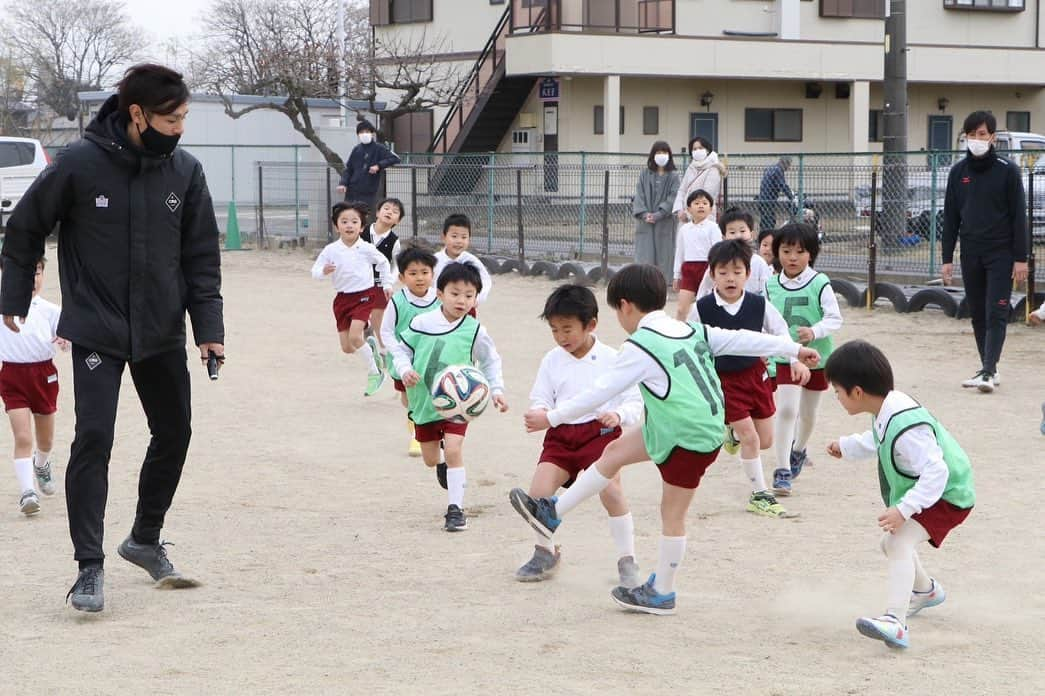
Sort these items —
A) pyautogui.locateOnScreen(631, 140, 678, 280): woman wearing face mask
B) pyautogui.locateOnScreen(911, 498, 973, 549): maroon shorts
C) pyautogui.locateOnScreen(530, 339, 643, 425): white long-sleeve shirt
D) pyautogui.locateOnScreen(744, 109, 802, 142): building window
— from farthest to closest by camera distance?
pyautogui.locateOnScreen(744, 109, 802, 142): building window → pyautogui.locateOnScreen(631, 140, 678, 280): woman wearing face mask → pyautogui.locateOnScreen(530, 339, 643, 425): white long-sleeve shirt → pyautogui.locateOnScreen(911, 498, 973, 549): maroon shorts

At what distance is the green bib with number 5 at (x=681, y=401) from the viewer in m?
5.09

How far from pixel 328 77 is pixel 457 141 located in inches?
140

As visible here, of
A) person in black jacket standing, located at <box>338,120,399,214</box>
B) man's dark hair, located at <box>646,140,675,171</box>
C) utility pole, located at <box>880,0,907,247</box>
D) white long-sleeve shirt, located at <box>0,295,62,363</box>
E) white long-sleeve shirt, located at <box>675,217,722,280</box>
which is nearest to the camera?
white long-sleeve shirt, located at <box>0,295,62,363</box>

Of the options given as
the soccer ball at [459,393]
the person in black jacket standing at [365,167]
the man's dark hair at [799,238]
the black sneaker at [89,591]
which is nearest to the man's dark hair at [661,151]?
the person in black jacket standing at [365,167]

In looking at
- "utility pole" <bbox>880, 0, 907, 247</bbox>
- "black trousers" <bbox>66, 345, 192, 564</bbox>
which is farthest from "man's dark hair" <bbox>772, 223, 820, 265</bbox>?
"utility pole" <bbox>880, 0, 907, 247</bbox>

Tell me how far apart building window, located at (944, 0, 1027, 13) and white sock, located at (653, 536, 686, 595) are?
106 ft

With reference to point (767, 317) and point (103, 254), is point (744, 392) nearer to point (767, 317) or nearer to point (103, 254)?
point (767, 317)

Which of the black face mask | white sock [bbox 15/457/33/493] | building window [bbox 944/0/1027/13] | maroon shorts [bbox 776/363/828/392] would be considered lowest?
white sock [bbox 15/457/33/493]

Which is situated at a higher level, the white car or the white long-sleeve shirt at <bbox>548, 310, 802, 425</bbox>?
the white car

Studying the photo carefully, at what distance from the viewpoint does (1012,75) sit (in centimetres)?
3472

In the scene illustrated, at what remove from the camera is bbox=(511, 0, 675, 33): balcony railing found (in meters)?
30.4

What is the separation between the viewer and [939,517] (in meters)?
4.82

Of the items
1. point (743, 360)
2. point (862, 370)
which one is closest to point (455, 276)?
point (743, 360)

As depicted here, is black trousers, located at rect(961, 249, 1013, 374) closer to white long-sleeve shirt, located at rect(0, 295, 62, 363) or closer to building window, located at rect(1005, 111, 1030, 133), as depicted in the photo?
white long-sleeve shirt, located at rect(0, 295, 62, 363)
